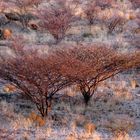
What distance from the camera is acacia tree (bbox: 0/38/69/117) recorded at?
12039 mm

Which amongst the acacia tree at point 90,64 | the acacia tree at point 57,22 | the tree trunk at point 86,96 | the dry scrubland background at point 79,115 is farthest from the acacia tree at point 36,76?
the acacia tree at point 57,22

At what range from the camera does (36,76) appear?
39.5 ft

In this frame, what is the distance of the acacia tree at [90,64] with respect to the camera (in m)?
12.2

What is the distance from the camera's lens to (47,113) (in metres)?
12.9

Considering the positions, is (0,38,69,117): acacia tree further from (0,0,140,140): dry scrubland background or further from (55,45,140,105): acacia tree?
(0,0,140,140): dry scrubland background

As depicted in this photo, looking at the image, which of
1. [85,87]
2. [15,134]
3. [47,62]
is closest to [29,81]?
[47,62]

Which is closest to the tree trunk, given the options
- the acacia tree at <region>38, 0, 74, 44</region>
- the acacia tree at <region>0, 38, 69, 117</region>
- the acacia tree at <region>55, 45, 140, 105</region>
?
the acacia tree at <region>55, 45, 140, 105</region>

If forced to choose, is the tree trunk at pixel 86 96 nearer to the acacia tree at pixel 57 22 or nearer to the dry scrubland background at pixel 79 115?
the dry scrubland background at pixel 79 115

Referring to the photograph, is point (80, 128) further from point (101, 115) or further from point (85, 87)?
point (85, 87)

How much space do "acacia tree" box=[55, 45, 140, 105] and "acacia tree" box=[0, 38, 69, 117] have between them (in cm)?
33

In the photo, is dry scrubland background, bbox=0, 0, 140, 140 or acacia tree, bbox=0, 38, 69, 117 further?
acacia tree, bbox=0, 38, 69, 117

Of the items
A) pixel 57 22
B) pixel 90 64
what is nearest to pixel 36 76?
pixel 90 64

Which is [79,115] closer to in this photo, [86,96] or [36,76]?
[86,96]

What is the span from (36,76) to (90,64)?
5.60 feet
